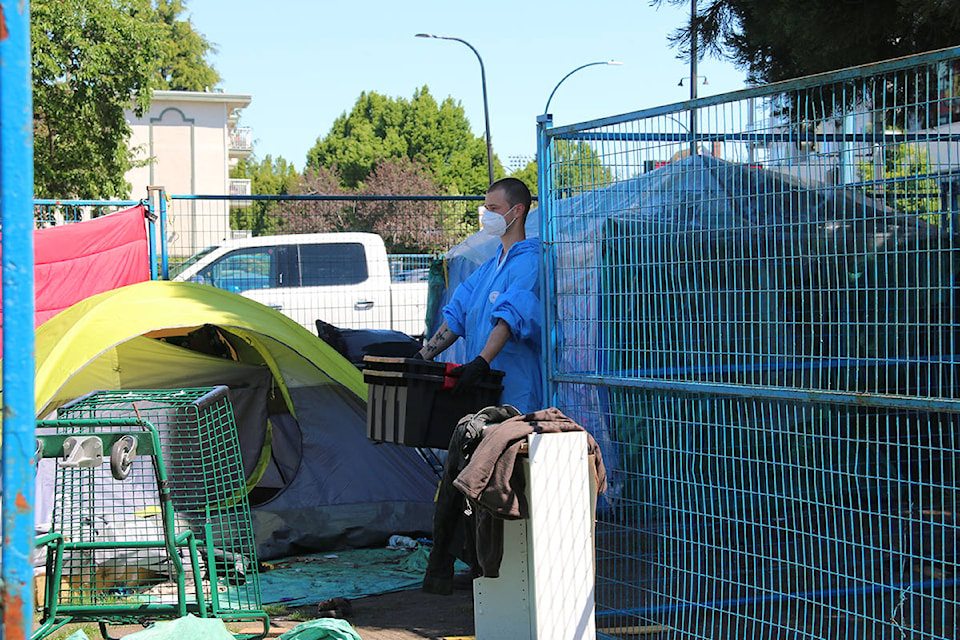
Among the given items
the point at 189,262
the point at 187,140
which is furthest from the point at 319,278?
the point at 187,140

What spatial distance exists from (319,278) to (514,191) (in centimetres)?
515

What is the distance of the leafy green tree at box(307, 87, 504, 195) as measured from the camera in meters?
45.1

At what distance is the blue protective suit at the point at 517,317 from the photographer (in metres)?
4.81

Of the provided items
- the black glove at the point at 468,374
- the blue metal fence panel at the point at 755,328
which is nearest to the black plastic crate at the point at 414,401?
the black glove at the point at 468,374

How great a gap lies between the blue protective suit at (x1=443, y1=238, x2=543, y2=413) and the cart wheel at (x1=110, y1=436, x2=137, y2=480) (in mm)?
2029

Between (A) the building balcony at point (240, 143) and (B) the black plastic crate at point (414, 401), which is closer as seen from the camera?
(B) the black plastic crate at point (414, 401)

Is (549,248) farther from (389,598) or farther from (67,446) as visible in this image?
(67,446)

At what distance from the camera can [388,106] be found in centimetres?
4666

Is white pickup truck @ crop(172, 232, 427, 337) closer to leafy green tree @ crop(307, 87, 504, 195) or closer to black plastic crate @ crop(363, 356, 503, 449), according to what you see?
black plastic crate @ crop(363, 356, 503, 449)

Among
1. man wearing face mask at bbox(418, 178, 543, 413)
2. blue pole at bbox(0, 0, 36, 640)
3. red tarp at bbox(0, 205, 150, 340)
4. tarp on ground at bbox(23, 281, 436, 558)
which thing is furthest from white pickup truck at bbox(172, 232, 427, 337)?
blue pole at bbox(0, 0, 36, 640)

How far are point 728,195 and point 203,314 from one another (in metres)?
3.21

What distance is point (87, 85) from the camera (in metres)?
15.3

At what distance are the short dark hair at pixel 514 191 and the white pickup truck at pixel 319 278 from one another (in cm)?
415

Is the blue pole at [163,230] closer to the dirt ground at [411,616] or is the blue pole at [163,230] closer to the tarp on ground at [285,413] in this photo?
the tarp on ground at [285,413]
